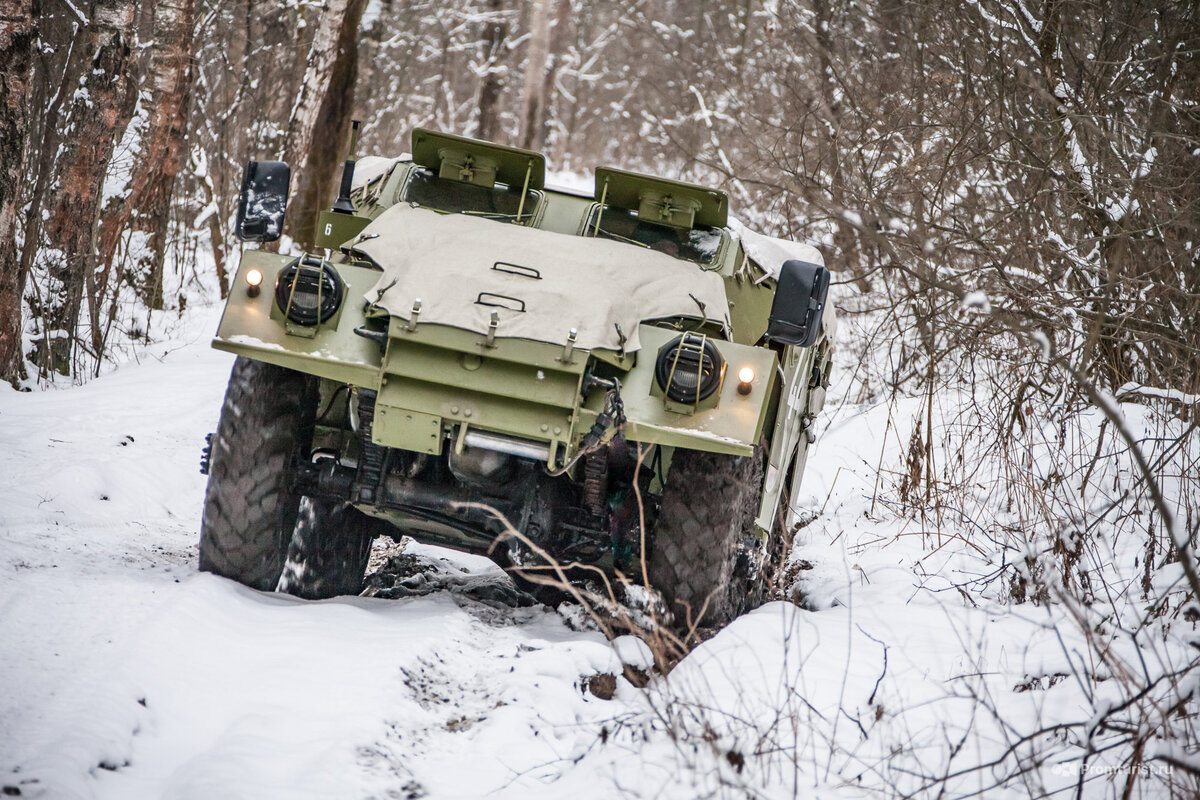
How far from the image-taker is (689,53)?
23.8 m

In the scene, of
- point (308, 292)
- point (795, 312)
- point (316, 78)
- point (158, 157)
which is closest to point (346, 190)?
point (308, 292)

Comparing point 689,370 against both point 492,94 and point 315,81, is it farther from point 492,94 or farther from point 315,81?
point 492,94

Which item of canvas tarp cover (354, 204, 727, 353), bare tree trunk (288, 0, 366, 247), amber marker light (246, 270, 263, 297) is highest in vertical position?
bare tree trunk (288, 0, 366, 247)

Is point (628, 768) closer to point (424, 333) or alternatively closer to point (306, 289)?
point (424, 333)

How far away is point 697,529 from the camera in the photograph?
4.36m

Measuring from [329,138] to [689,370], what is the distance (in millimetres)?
8694

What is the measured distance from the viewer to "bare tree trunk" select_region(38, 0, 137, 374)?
25.2ft

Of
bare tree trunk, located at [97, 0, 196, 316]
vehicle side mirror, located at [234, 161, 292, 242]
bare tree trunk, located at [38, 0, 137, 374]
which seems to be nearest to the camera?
vehicle side mirror, located at [234, 161, 292, 242]

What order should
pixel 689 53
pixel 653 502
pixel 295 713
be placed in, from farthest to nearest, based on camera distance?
pixel 689 53
pixel 653 502
pixel 295 713

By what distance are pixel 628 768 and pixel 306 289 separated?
2108 mm

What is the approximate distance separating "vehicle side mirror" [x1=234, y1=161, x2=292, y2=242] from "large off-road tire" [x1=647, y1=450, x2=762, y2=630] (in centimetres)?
194

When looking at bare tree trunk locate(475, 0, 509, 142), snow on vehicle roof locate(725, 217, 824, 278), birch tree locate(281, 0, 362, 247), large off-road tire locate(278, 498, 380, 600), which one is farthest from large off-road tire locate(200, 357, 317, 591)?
bare tree trunk locate(475, 0, 509, 142)

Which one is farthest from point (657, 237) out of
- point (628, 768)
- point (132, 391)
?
point (132, 391)

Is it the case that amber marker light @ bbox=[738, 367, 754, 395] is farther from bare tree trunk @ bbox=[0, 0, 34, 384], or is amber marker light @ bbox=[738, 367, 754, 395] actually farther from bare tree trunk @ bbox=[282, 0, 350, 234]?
bare tree trunk @ bbox=[282, 0, 350, 234]
